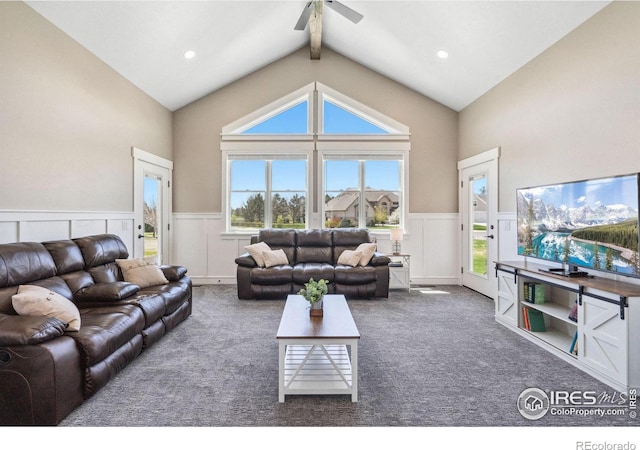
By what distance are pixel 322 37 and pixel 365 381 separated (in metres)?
5.45

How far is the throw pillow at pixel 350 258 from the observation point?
16.5 feet

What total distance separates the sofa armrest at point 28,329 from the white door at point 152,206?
10.4 ft

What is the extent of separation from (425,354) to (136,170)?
14.9 feet

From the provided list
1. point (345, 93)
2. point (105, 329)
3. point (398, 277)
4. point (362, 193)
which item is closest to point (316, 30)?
point (345, 93)

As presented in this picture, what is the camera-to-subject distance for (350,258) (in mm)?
5086

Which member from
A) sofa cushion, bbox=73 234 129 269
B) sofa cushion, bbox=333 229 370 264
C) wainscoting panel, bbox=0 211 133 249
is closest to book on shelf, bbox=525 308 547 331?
sofa cushion, bbox=333 229 370 264

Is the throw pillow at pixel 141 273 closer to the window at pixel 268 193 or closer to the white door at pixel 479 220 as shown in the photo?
the window at pixel 268 193

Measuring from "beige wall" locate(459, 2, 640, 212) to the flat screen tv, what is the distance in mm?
299

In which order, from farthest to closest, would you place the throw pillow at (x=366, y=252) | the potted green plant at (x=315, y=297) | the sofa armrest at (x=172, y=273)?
1. the throw pillow at (x=366, y=252)
2. the sofa armrest at (x=172, y=273)
3. the potted green plant at (x=315, y=297)

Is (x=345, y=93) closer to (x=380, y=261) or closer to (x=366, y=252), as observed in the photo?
(x=366, y=252)

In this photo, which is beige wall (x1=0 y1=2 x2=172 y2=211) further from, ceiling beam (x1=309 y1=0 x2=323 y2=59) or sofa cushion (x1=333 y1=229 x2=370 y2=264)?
sofa cushion (x1=333 y1=229 x2=370 y2=264)

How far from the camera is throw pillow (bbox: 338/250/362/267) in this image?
16.5ft

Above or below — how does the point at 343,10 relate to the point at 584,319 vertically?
above

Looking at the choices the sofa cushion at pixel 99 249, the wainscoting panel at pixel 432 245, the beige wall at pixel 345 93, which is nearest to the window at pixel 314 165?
the beige wall at pixel 345 93
